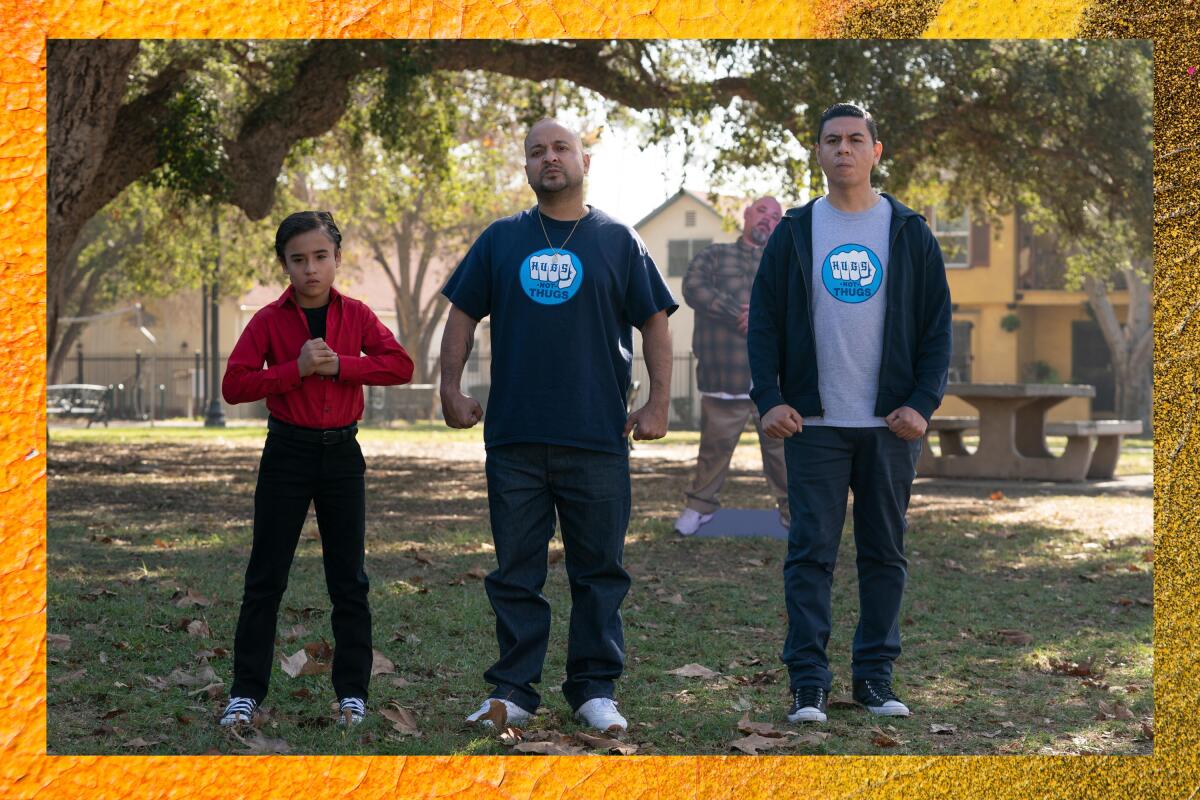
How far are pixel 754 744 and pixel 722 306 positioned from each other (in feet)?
17.9

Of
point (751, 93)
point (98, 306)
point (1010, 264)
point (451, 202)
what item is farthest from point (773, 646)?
point (98, 306)

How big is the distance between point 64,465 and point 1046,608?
1160 centimetres

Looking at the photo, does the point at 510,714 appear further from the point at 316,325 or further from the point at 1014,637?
the point at 1014,637

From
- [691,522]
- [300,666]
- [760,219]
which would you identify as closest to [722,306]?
[760,219]

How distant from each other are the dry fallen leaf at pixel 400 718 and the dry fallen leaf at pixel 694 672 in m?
1.22

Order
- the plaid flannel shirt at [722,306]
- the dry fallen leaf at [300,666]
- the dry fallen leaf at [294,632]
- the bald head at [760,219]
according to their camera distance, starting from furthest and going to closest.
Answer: the plaid flannel shirt at [722,306], the bald head at [760,219], the dry fallen leaf at [294,632], the dry fallen leaf at [300,666]

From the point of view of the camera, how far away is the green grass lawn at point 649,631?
13.9 ft

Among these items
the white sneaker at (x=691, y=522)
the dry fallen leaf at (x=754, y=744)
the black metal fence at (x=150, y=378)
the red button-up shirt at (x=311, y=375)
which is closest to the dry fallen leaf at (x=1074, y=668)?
the dry fallen leaf at (x=754, y=744)

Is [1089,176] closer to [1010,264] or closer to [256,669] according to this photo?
[256,669]

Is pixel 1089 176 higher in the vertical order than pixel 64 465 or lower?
higher

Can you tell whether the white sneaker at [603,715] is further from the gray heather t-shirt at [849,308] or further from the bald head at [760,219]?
the bald head at [760,219]

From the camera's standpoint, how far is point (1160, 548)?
3.03 m

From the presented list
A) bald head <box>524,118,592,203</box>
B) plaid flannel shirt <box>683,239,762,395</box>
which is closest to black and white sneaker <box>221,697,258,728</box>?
bald head <box>524,118,592,203</box>

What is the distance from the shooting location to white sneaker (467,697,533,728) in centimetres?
412
